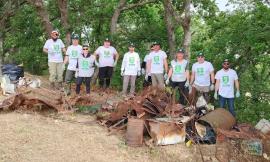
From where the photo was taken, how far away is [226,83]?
13.0 meters

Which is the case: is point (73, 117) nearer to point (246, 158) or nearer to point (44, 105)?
point (44, 105)

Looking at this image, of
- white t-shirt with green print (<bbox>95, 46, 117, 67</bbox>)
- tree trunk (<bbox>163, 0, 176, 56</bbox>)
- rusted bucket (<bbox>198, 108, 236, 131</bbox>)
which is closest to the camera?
rusted bucket (<bbox>198, 108, 236, 131</bbox>)

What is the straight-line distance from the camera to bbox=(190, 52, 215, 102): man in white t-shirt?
13.4 m

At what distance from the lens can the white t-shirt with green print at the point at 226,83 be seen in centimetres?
1298

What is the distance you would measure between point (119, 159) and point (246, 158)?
2551 mm

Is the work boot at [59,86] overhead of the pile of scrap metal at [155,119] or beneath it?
overhead

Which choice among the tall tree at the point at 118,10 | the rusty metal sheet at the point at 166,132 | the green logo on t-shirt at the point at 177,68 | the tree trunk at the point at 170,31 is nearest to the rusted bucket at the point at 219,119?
the rusty metal sheet at the point at 166,132

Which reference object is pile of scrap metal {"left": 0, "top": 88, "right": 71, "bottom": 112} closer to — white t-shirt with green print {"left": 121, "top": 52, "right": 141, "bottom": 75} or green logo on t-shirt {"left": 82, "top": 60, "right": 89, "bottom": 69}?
green logo on t-shirt {"left": 82, "top": 60, "right": 89, "bottom": 69}

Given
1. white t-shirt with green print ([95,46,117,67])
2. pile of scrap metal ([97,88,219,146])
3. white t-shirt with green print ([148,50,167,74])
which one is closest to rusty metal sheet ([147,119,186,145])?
pile of scrap metal ([97,88,219,146])

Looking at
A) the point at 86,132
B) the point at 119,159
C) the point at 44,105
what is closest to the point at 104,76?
the point at 44,105

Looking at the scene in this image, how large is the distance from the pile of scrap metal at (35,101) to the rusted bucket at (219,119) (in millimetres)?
3472

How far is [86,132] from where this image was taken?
11383mm

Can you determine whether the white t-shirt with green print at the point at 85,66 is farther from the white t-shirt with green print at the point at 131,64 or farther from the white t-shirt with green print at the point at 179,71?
the white t-shirt with green print at the point at 179,71

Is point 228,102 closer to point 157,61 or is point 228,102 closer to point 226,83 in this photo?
point 226,83
